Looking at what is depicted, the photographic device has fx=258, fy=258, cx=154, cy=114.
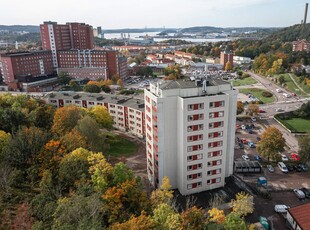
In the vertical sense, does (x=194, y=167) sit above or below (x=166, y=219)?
below

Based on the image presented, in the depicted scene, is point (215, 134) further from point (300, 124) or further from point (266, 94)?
point (266, 94)

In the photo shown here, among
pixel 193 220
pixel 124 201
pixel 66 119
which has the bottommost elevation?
pixel 193 220

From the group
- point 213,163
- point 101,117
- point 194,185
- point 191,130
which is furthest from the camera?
point 101,117

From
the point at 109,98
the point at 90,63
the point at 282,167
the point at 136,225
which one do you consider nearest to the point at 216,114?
the point at 136,225

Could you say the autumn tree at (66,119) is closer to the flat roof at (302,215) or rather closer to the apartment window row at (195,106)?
the apartment window row at (195,106)

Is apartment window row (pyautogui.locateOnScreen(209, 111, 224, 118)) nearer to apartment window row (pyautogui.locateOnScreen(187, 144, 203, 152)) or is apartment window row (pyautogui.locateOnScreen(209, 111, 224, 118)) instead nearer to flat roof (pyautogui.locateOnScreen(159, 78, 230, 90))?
apartment window row (pyautogui.locateOnScreen(187, 144, 203, 152))

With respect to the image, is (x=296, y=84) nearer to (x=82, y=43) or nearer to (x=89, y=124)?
(x=89, y=124)

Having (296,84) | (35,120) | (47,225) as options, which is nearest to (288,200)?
(47,225)

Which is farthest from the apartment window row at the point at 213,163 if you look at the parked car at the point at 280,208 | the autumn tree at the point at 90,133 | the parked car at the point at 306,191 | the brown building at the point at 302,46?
the brown building at the point at 302,46
